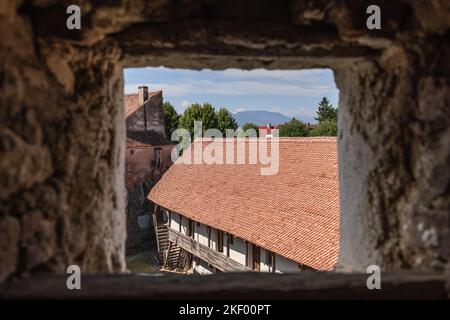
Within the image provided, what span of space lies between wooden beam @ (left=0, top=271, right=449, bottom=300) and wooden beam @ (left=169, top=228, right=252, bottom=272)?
9.82 m

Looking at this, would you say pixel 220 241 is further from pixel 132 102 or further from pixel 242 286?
pixel 132 102

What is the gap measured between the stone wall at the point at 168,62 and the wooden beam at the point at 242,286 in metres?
0.08

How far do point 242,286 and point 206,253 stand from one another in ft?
39.9

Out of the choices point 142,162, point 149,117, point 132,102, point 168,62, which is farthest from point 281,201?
point 132,102

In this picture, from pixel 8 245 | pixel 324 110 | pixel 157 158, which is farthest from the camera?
pixel 324 110

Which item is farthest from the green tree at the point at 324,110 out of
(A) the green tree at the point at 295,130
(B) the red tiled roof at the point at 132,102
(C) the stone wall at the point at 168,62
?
(C) the stone wall at the point at 168,62

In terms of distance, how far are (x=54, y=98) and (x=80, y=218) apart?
42 centimetres

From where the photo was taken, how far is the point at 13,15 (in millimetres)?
1312

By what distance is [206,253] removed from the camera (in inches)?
525

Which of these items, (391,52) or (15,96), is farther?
(391,52)

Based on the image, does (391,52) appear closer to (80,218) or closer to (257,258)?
(80,218)

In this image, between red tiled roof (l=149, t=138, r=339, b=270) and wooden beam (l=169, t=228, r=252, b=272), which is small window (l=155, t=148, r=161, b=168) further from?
wooden beam (l=169, t=228, r=252, b=272)

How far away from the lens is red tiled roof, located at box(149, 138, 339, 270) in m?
9.00
